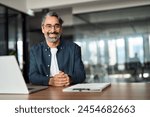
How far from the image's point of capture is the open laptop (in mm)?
1171

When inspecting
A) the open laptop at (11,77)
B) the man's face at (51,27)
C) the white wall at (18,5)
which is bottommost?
the open laptop at (11,77)

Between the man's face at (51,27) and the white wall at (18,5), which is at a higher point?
the white wall at (18,5)

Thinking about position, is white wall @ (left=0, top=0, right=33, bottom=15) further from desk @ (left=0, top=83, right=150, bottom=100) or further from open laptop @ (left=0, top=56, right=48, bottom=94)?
desk @ (left=0, top=83, right=150, bottom=100)

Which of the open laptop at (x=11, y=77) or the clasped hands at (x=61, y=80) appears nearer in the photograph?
the open laptop at (x=11, y=77)

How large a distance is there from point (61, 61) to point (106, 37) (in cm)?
437

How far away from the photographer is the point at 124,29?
20.3 ft

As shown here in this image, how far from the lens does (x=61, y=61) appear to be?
85.7 inches

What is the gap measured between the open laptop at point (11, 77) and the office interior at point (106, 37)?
4.60m

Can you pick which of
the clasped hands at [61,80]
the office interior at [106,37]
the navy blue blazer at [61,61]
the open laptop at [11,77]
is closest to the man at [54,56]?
the navy blue blazer at [61,61]

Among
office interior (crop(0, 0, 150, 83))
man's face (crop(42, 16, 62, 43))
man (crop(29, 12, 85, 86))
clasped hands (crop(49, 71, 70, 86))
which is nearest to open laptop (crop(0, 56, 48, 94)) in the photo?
clasped hands (crop(49, 71, 70, 86))

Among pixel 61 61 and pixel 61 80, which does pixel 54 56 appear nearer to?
pixel 61 61

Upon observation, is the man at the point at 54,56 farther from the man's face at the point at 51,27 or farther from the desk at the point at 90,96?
the desk at the point at 90,96

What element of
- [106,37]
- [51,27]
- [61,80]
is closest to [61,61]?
[51,27]

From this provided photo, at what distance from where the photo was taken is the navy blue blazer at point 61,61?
2109mm
